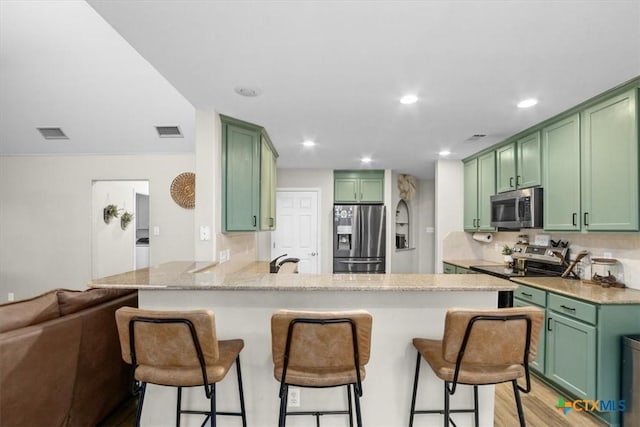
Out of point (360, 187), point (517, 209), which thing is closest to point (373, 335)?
point (517, 209)

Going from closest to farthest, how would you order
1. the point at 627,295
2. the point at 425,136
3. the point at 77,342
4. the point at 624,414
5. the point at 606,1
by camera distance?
1. the point at 606,1
2. the point at 77,342
3. the point at 624,414
4. the point at 627,295
5. the point at 425,136

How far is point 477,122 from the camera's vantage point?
295 centimetres

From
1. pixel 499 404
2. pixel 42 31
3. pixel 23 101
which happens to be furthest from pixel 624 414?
pixel 23 101

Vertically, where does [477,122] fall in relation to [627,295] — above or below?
above

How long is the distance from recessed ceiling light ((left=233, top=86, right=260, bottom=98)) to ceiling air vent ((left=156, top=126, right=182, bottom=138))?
2.07 m

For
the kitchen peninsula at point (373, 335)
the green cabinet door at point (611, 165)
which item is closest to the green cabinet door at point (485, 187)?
the green cabinet door at point (611, 165)

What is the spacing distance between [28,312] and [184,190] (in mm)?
2968

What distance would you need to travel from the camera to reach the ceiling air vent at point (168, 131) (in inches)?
156

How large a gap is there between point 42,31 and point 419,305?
3954mm

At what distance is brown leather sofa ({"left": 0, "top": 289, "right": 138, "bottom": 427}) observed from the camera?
1416 mm

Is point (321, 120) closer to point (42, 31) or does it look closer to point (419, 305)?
point (419, 305)

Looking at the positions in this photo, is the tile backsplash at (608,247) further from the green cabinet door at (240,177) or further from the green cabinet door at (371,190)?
the green cabinet door at (240,177)

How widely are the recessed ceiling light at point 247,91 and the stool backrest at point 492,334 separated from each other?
1941 millimetres

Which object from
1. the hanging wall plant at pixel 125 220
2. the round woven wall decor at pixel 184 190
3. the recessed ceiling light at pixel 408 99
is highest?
the recessed ceiling light at pixel 408 99
